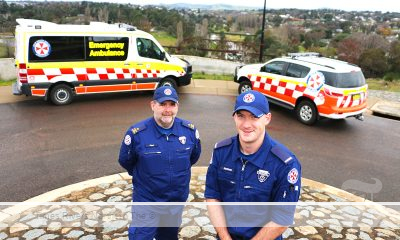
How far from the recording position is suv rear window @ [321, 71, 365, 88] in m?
8.67

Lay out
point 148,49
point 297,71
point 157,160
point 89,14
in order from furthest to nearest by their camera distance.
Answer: point 89,14, point 148,49, point 297,71, point 157,160

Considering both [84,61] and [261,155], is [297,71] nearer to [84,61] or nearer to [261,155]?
[84,61]

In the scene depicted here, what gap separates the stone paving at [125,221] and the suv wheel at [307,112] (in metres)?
3.95

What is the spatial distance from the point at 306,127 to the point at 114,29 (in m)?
5.76

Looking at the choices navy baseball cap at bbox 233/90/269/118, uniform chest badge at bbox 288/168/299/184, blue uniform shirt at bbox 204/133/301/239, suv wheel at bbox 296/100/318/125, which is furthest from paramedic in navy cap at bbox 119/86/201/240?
suv wheel at bbox 296/100/318/125

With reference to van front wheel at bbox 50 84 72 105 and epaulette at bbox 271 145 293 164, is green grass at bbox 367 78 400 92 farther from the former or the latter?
epaulette at bbox 271 145 293 164

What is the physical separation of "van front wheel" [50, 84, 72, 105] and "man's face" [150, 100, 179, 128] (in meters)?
7.13

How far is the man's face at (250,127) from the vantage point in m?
2.38

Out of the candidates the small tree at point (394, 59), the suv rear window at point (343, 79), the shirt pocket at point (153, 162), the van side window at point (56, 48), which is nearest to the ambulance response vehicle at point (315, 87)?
the suv rear window at point (343, 79)

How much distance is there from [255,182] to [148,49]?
28.6ft

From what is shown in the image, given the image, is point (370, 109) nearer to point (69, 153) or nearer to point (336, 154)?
point (336, 154)

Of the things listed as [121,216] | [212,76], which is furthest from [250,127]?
[212,76]

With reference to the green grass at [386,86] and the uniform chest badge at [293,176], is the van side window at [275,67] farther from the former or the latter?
the uniform chest badge at [293,176]

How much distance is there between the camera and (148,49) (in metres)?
10.6
